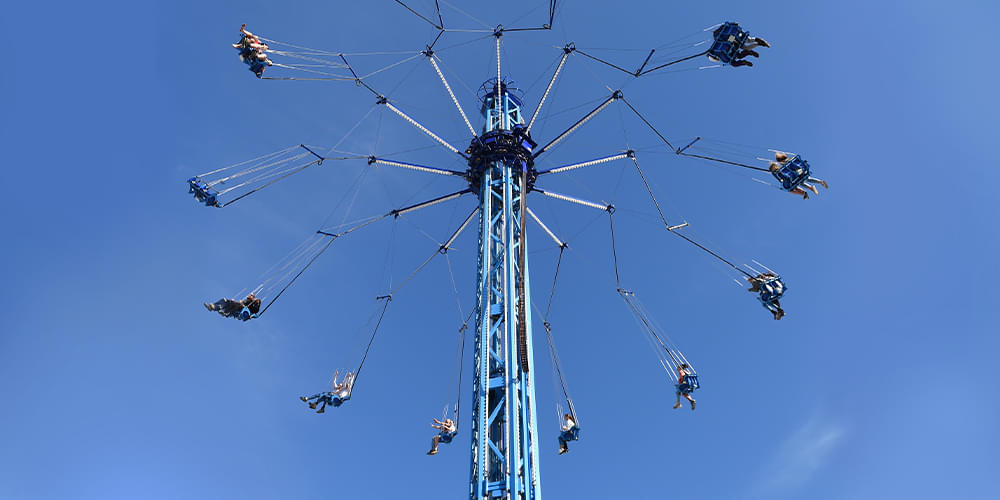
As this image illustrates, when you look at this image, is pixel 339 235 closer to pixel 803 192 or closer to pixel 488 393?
pixel 488 393

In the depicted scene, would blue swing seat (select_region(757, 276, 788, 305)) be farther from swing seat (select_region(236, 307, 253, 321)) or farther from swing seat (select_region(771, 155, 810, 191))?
swing seat (select_region(236, 307, 253, 321))

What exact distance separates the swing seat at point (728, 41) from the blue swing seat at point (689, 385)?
11623mm

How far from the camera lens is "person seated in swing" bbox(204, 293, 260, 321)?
81.2 feet

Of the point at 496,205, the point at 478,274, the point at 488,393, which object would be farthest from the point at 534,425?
A: the point at 496,205

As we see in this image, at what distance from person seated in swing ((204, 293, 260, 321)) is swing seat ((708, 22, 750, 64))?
19.5m

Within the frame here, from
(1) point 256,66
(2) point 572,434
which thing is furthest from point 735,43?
(1) point 256,66

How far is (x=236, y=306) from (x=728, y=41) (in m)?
20.3

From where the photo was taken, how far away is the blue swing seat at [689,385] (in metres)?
24.7

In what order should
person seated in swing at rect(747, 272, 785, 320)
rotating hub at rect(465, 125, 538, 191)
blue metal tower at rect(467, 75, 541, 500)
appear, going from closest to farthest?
blue metal tower at rect(467, 75, 541, 500) < person seated in swing at rect(747, 272, 785, 320) < rotating hub at rect(465, 125, 538, 191)

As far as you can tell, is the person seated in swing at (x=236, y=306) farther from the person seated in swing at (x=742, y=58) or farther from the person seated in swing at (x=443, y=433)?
the person seated in swing at (x=742, y=58)

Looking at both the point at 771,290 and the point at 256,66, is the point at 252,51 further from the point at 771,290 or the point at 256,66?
the point at 771,290

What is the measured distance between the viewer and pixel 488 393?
70.0 ft

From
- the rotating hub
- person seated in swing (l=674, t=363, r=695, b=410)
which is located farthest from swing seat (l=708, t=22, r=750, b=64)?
person seated in swing (l=674, t=363, r=695, b=410)

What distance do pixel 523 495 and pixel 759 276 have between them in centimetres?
1225
